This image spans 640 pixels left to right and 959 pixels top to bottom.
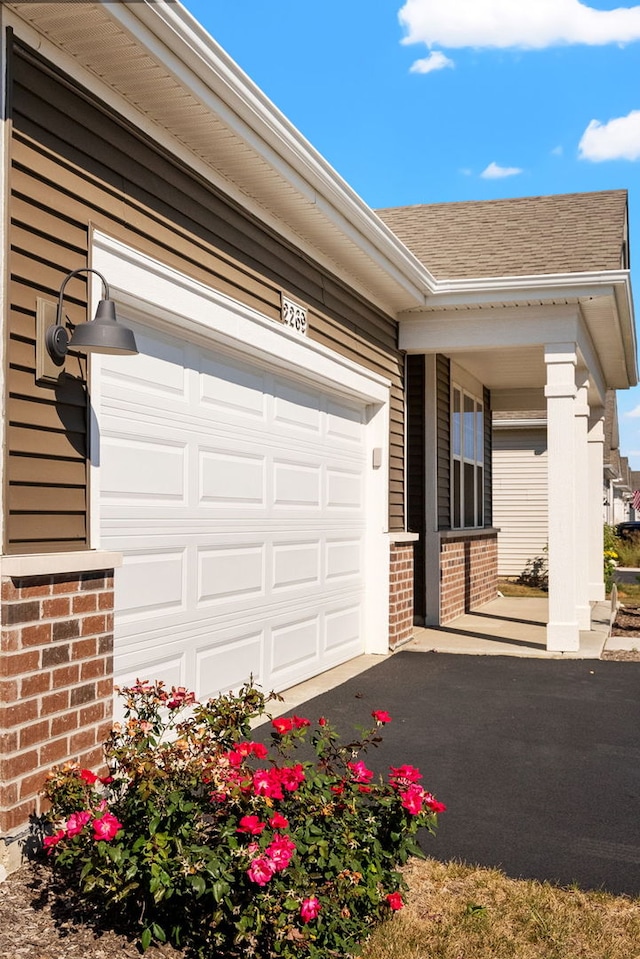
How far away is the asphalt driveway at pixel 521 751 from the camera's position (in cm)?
438

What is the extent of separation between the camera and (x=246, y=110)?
5520 millimetres

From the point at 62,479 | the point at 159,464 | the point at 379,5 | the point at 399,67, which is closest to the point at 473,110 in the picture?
the point at 399,67

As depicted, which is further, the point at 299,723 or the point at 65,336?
the point at 65,336

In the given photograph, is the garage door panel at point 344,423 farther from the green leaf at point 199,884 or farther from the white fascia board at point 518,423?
the white fascia board at point 518,423

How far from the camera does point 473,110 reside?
16750mm

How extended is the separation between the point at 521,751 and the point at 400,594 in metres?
4.12

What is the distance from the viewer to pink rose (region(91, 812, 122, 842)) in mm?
3166

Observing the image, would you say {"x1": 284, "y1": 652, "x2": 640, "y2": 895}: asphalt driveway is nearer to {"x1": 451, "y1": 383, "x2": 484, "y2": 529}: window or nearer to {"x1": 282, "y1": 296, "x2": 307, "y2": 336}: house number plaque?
{"x1": 282, "y1": 296, "x2": 307, "y2": 336}: house number plaque

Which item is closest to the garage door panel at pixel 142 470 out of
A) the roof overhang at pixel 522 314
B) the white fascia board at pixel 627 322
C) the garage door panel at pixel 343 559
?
the garage door panel at pixel 343 559

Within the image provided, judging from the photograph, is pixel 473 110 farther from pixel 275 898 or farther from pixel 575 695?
pixel 275 898

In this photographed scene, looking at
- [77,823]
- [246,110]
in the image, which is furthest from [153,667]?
[246,110]

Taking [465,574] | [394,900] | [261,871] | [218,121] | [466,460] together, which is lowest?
[394,900]

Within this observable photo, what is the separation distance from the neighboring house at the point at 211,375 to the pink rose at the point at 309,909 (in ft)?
5.12

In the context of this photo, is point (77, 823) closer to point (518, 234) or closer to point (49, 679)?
point (49, 679)
